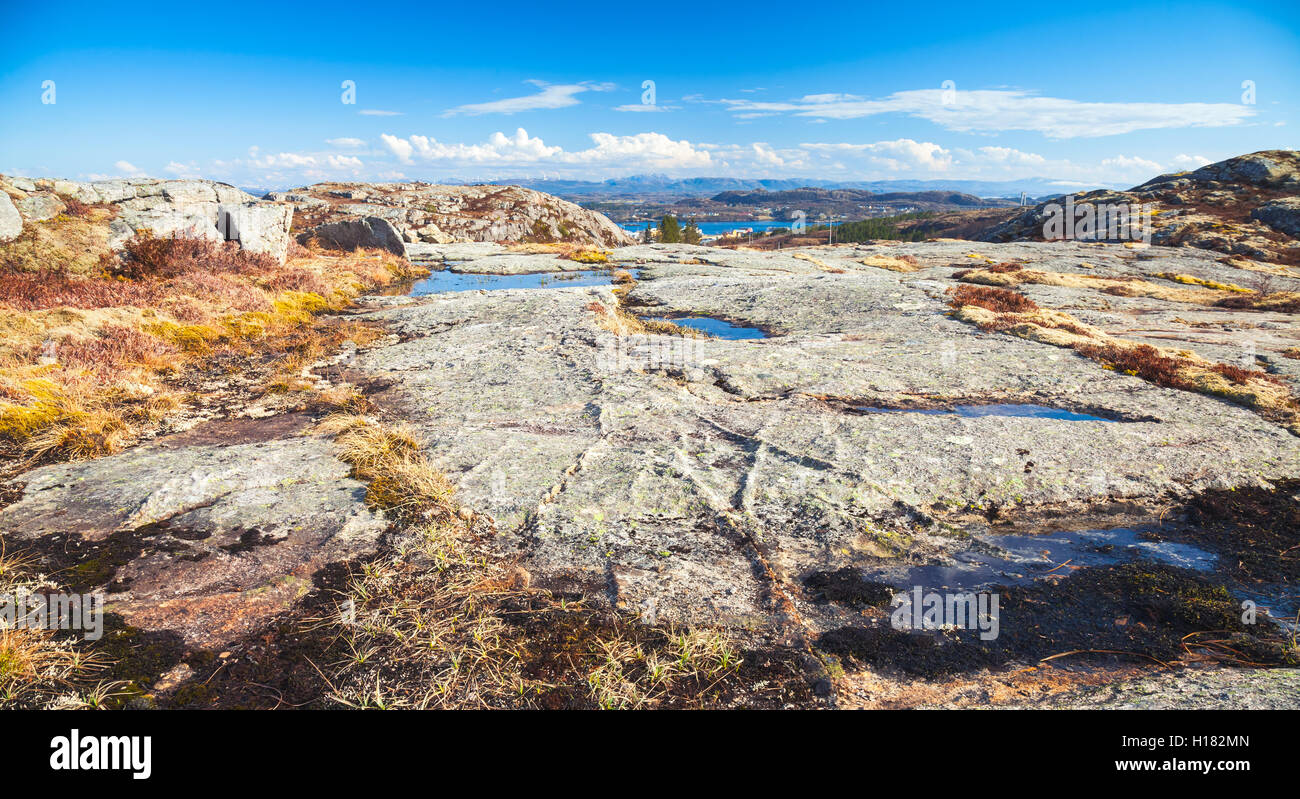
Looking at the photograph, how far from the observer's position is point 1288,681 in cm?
412

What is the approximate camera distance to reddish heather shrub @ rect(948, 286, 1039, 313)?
19891 millimetres

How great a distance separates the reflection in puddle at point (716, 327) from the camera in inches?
696

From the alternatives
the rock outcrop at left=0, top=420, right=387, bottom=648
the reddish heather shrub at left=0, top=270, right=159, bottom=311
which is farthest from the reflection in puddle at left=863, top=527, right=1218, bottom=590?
the reddish heather shrub at left=0, top=270, right=159, bottom=311

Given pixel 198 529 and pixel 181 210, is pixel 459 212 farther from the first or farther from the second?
pixel 198 529

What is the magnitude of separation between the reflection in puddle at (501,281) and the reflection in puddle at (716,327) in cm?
878

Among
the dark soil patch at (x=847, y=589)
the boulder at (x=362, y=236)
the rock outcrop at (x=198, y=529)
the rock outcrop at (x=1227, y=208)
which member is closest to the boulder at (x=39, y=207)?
the boulder at (x=362, y=236)

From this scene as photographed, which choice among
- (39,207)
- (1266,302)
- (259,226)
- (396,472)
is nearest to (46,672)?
(396,472)

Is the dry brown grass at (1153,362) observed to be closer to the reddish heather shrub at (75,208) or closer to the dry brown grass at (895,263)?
the dry brown grass at (895,263)

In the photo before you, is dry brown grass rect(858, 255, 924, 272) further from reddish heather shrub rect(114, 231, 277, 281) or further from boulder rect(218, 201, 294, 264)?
boulder rect(218, 201, 294, 264)

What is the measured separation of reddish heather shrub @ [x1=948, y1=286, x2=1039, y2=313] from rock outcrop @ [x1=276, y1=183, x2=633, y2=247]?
50.2 meters

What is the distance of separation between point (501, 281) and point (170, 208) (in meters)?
15.0
